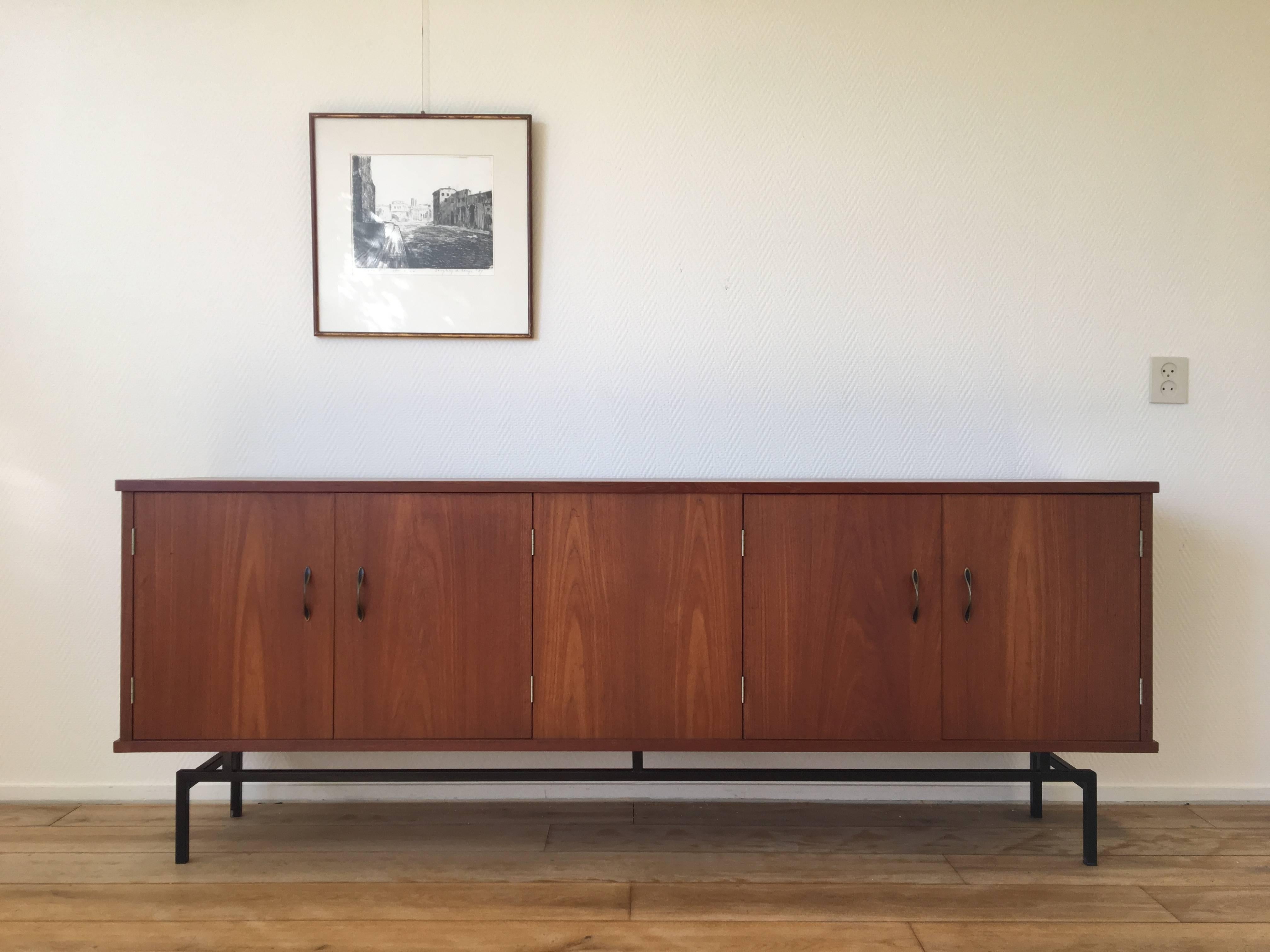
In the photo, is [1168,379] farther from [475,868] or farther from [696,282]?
[475,868]

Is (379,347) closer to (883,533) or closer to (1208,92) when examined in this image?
(883,533)

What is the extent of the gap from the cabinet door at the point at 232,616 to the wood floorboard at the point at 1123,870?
1388 millimetres

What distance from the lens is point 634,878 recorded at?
→ 1.71 meters

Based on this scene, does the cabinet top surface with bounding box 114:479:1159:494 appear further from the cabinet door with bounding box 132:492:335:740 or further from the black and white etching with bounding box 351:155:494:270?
the black and white etching with bounding box 351:155:494:270

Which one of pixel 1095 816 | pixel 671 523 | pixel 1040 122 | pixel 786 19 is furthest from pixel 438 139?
pixel 1095 816

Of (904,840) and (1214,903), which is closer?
(1214,903)

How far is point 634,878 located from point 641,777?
0.20 metres

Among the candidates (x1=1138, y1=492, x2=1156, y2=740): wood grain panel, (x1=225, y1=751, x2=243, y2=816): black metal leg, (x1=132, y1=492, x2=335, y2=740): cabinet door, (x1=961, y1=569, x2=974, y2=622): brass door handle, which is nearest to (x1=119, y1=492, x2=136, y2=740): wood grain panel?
(x1=132, y1=492, x2=335, y2=740): cabinet door

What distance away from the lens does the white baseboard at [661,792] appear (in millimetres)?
2107

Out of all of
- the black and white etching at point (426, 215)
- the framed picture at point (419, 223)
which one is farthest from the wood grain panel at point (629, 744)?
the black and white etching at point (426, 215)

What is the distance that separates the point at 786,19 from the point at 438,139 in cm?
90

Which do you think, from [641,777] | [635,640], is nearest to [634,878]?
[641,777]

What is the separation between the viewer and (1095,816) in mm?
1791

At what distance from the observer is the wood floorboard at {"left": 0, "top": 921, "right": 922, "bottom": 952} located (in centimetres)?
146
